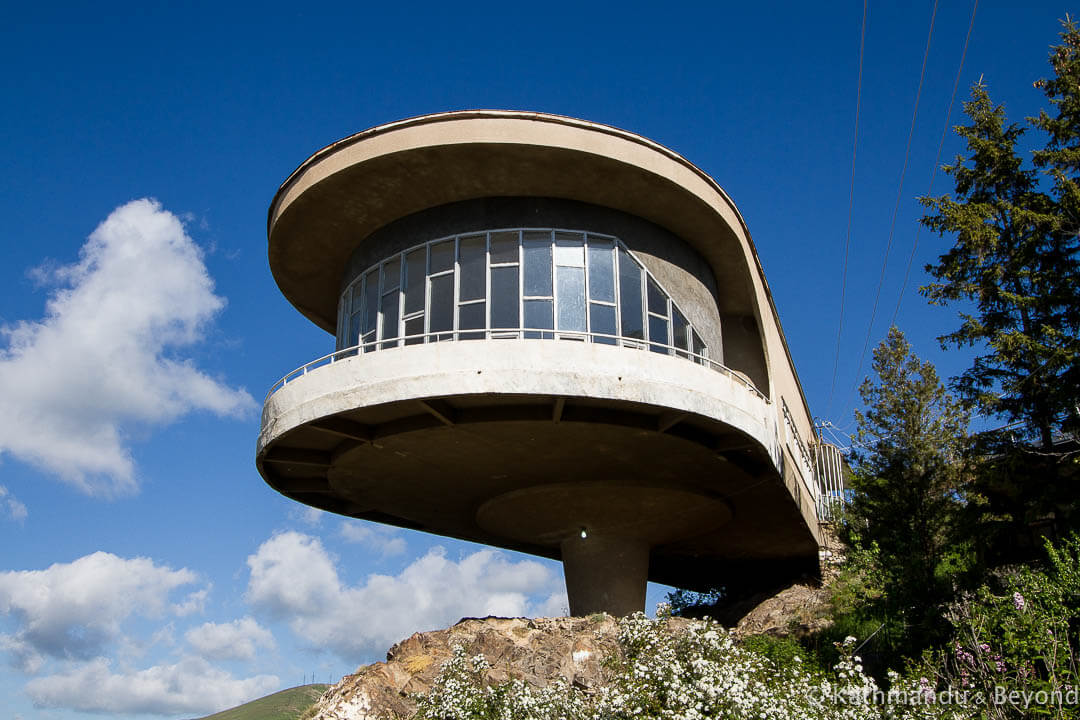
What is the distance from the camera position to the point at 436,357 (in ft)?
56.5

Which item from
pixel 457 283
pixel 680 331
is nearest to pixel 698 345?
pixel 680 331

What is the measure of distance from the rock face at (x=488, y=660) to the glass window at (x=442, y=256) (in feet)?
25.0

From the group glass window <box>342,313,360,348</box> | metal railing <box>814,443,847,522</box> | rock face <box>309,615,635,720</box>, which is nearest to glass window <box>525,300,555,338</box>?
glass window <box>342,313,360,348</box>

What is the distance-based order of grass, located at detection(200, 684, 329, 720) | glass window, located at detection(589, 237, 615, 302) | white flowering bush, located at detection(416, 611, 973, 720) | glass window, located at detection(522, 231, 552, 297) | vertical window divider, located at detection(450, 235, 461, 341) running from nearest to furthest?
white flowering bush, located at detection(416, 611, 973, 720) → vertical window divider, located at detection(450, 235, 461, 341) → glass window, located at detection(522, 231, 552, 297) → glass window, located at detection(589, 237, 615, 302) → grass, located at detection(200, 684, 329, 720)

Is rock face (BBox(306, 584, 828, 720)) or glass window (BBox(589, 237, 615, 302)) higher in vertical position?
glass window (BBox(589, 237, 615, 302))

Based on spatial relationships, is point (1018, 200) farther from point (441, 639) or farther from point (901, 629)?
point (441, 639)

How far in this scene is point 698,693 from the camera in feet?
34.6

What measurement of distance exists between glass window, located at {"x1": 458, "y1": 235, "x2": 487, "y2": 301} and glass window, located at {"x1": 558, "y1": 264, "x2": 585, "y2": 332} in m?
1.60

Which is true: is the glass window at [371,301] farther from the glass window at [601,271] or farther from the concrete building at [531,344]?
the glass window at [601,271]

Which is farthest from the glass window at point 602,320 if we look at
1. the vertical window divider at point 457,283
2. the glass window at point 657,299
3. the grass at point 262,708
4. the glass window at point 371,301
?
the grass at point 262,708

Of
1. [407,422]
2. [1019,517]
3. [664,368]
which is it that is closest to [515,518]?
[407,422]

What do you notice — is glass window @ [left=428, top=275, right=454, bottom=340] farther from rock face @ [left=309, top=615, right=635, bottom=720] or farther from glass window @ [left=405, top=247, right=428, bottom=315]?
rock face @ [left=309, top=615, right=635, bottom=720]

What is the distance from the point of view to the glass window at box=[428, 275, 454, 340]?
19250 millimetres

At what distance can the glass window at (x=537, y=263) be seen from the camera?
19109 millimetres
